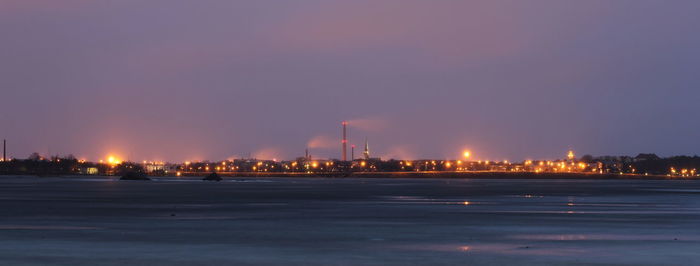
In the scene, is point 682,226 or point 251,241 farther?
point 682,226

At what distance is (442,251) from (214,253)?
6.05m

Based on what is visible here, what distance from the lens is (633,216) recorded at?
45250mm

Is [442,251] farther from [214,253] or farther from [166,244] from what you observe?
[166,244]

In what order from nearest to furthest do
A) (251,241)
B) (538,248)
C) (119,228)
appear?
(538,248) → (251,241) → (119,228)

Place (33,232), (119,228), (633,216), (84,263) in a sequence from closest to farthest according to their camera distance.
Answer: (84,263)
(33,232)
(119,228)
(633,216)

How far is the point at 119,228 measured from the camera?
115 ft

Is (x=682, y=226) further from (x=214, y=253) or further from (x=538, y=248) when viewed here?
(x=214, y=253)

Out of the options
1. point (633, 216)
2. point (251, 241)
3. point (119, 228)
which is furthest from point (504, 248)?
point (633, 216)

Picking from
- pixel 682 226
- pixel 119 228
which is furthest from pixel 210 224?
pixel 682 226

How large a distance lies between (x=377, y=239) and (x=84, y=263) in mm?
10116

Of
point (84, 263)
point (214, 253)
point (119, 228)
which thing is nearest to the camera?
point (84, 263)

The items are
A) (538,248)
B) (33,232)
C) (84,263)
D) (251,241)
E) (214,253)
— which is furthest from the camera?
(33,232)

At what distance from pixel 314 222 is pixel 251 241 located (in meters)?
9.64

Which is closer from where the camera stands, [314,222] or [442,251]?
[442,251]
